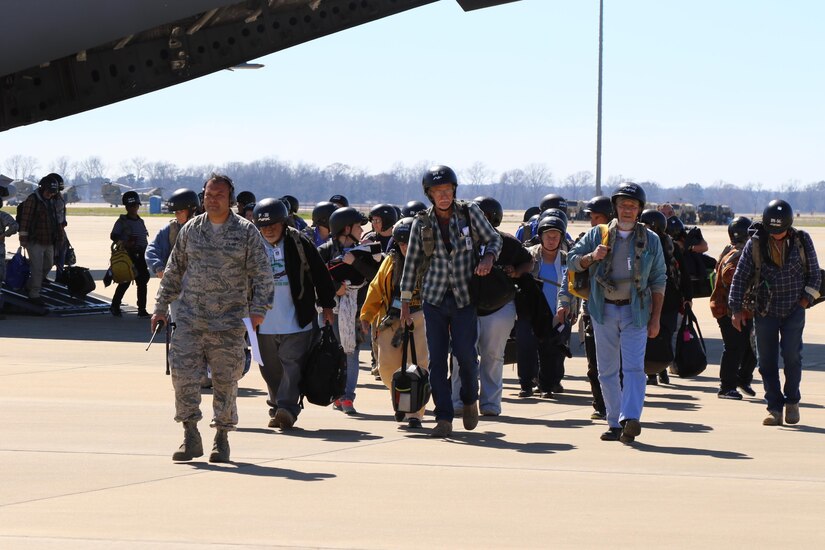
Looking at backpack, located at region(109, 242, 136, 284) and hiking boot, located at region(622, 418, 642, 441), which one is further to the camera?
backpack, located at region(109, 242, 136, 284)

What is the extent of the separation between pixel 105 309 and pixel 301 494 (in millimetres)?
14412

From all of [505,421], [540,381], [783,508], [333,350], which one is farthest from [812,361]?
[783,508]

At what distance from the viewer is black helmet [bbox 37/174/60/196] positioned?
19.8 metres

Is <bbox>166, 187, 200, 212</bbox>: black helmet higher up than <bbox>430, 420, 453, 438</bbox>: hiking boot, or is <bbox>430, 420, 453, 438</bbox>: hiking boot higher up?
<bbox>166, 187, 200, 212</bbox>: black helmet

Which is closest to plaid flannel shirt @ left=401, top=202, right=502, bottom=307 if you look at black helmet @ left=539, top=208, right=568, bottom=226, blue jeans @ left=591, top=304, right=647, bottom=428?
blue jeans @ left=591, top=304, right=647, bottom=428

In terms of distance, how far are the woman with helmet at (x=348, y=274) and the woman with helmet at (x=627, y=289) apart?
2054 mm

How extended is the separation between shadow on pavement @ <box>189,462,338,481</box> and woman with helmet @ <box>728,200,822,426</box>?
3948 mm

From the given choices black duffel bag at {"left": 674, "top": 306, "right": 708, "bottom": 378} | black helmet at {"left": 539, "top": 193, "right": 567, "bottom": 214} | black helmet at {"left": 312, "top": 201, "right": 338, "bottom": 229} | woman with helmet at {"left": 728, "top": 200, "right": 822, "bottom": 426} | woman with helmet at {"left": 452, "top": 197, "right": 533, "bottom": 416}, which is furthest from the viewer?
black helmet at {"left": 539, "top": 193, "right": 567, "bottom": 214}

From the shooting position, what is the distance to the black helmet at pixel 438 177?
9.46 m

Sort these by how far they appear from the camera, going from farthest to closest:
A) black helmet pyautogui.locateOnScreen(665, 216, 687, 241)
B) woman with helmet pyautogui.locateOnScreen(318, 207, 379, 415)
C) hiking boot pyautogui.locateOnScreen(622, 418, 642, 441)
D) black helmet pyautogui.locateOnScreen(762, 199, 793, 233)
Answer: black helmet pyautogui.locateOnScreen(665, 216, 687, 241) → woman with helmet pyautogui.locateOnScreen(318, 207, 379, 415) → black helmet pyautogui.locateOnScreen(762, 199, 793, 233) → hiking boot pyautogui.locateOnScreen(622, 418, 642, 441)

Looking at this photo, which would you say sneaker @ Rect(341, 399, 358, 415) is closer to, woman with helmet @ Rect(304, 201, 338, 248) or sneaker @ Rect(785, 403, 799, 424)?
woman with helmet @ Rect(304, 201, 338, 248)

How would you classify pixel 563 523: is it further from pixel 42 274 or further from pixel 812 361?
pixel 42 274

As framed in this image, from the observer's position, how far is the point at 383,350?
34.5ft

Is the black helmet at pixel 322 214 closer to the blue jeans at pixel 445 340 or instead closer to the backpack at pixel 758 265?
the blue jeans at pixel 445 340
